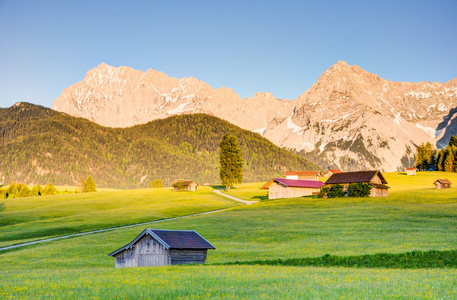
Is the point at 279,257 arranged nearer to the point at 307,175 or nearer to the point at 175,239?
the point at 175,239

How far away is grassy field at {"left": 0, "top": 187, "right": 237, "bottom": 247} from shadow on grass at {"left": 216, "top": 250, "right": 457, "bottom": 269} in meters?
43.5

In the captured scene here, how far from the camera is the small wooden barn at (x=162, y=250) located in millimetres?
35969

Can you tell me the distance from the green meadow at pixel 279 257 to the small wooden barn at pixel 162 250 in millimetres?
1658

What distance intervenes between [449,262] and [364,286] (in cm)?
1517

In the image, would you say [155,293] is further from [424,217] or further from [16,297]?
[424,217]

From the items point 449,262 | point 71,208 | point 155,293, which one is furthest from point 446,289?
point 71,208

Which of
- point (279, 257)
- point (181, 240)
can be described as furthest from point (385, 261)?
point (181, 240)

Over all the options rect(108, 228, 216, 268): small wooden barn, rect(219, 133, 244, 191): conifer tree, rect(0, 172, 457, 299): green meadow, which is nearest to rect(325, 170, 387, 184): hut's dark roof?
rect(0, 172, 457, 299): green meadow

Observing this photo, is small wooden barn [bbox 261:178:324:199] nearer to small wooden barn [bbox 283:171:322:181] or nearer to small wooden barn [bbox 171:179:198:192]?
small wooden barn [bbox 283:171:322:181]

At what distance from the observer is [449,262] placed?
3091cm

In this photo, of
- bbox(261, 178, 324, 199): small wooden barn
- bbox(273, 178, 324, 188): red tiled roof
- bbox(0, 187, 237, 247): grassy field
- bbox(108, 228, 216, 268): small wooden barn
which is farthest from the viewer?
bbox(261, 178, 324, 199): small wooden barn

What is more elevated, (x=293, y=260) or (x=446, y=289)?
(x=446, y=289)

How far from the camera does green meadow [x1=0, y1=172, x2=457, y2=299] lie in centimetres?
1948

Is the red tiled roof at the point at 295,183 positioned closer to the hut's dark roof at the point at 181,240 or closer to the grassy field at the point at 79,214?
the grassy field at the point at 79,214
